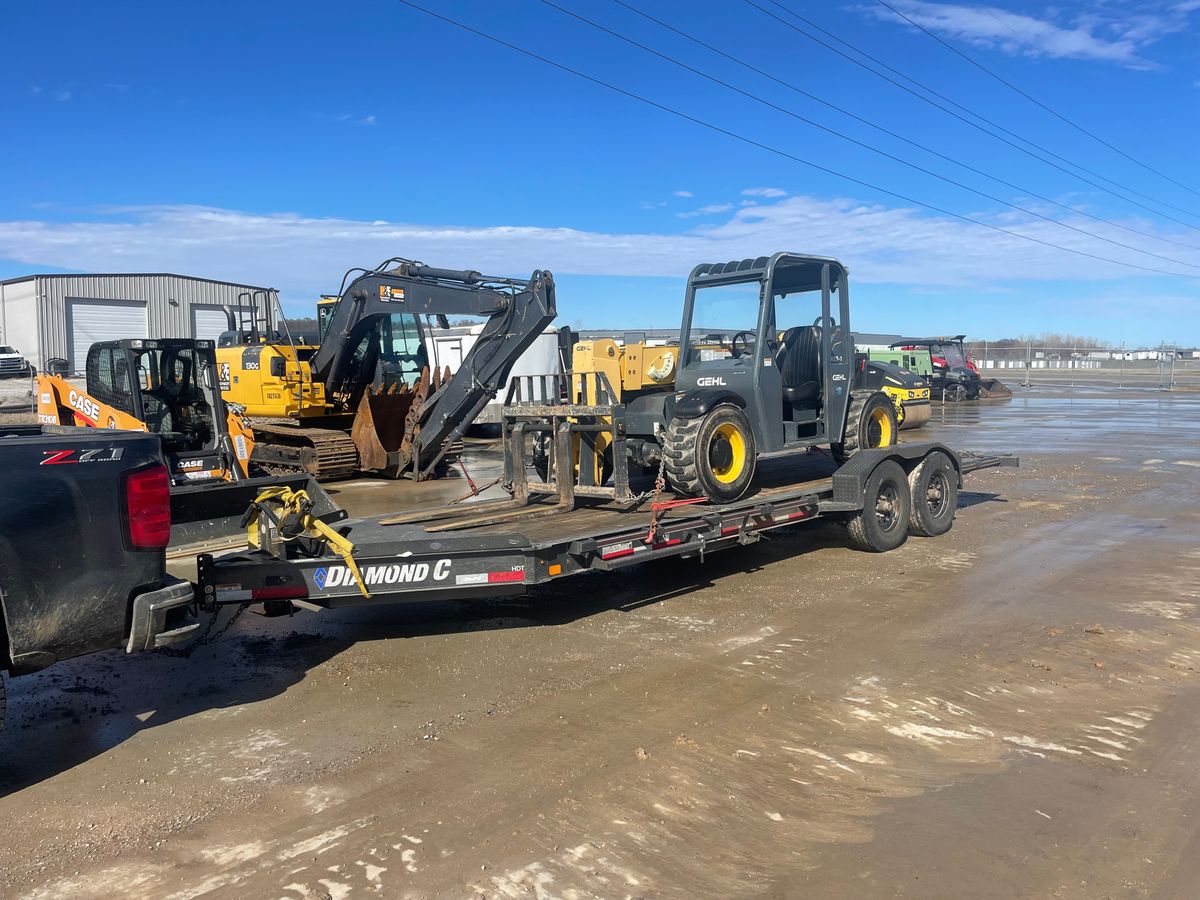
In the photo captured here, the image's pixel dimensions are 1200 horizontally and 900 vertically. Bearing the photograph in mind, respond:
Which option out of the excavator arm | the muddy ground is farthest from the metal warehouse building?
the muddy ground

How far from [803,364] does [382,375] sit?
8796 mm

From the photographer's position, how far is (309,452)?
50.3 feet

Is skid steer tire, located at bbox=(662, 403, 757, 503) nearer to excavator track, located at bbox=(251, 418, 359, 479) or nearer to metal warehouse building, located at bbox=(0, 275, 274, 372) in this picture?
excavator track, located at bbox=(251, 418, 359, 479)

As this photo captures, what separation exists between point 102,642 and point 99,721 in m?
1.06

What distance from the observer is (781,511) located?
8.16 m

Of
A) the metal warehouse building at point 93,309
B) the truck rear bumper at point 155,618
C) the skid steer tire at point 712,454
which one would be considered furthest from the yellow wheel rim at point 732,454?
the metal warehouse building at point 93,309

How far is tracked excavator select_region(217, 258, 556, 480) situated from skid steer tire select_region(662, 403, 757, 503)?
6.31 meters

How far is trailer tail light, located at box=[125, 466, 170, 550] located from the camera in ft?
14.9

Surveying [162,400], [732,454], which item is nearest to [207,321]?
[162,400]

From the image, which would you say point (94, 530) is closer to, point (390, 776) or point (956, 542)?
point (390, 776)

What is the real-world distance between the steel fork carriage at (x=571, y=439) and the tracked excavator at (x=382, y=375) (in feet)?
16.2

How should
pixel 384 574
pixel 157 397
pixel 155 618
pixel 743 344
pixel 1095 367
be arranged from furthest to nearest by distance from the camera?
pixel 1095 367 < pixel 157 397 < pixel 743 344 < pixel 384 574 < pixel 155 618

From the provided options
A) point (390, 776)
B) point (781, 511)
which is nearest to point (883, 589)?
point (781, 511)

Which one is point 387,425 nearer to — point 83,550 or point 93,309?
point 83,550
